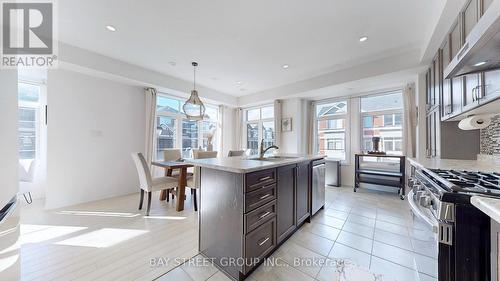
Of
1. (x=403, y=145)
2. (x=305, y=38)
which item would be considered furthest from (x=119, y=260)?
(x=403, y=145)

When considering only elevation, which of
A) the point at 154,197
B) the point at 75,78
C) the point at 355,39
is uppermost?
the point at 355,39

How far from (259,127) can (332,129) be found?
90.6 inches

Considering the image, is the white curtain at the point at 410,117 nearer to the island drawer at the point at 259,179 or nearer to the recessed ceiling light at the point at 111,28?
the island drawer at the point at 259,179

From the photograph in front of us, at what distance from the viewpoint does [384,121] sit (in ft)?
14.4

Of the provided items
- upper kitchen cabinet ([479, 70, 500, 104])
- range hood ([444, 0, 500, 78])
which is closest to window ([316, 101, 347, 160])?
upper kitchen cabinet ([479, 70, 500, 104])

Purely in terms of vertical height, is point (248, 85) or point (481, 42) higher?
point (248, 85)

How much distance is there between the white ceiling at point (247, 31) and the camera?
2.11 m

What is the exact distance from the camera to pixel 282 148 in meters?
5.56

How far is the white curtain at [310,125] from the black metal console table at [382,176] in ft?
4.05

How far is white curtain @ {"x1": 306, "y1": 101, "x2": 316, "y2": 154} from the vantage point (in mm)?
5304

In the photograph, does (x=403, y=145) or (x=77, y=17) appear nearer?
(x=77, y=17)

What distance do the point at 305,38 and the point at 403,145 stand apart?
10.8ft

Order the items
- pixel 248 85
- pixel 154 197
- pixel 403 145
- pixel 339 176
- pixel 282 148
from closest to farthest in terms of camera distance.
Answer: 1. pixel 154 197
2. pixel 403 145
3. pixel 339 176
4. pixel 248 85
5. pixel 282 148

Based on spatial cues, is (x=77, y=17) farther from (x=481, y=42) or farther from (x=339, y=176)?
(x=339, y=176)
